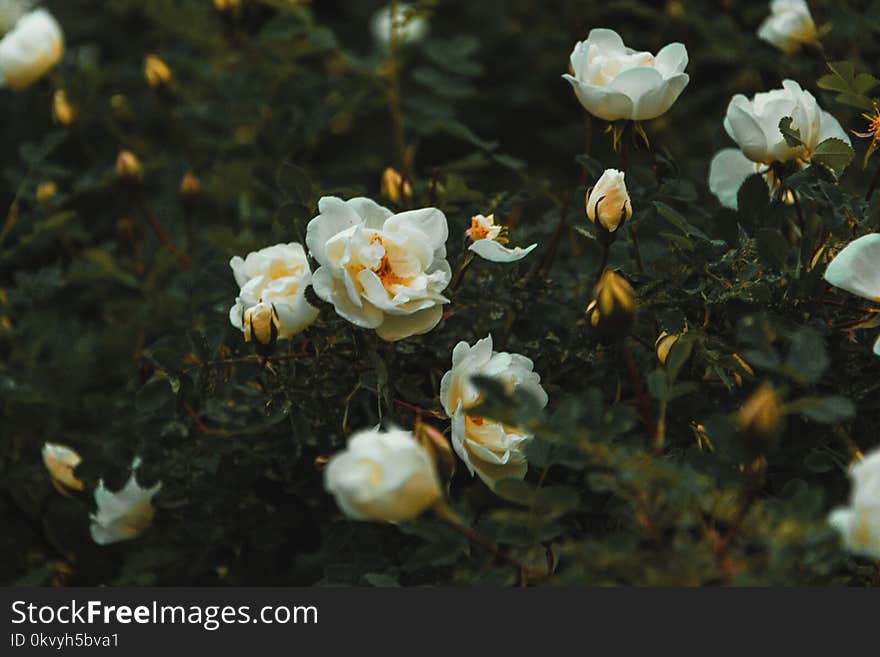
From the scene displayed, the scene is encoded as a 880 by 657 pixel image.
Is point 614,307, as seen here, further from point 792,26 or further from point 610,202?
point 792,26

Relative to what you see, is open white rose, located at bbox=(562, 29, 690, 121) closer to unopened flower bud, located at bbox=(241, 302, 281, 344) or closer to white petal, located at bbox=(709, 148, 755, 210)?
white petal, located at bbox=(709, 148, 755, 210)

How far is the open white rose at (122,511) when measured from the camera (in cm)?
134

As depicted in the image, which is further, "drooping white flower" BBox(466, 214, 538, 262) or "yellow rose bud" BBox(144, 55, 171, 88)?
"yellow rose bud" BBox(144, 55, 171, 88)

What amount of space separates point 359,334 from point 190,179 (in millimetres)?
675

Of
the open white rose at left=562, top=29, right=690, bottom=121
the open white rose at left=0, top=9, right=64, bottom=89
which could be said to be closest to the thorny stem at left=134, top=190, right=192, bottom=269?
the open white rose at left=0, top=9, right=64, bottom=89

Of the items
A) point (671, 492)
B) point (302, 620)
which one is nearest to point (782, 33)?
→ point (671, 492)

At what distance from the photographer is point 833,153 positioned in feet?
3.61

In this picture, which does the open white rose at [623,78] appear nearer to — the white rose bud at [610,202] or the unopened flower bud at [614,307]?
the white rose bud at [610,202]

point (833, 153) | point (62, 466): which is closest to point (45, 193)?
point (62, 466)

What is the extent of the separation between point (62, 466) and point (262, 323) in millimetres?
462

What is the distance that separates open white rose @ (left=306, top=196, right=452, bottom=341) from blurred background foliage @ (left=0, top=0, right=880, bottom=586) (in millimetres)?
66

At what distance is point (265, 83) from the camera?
1.95m

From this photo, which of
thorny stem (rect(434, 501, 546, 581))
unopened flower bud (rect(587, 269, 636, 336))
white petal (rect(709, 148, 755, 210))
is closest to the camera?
thorny stem (rect(434, 501, 546, 581))

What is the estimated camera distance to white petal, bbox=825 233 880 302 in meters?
0.99
